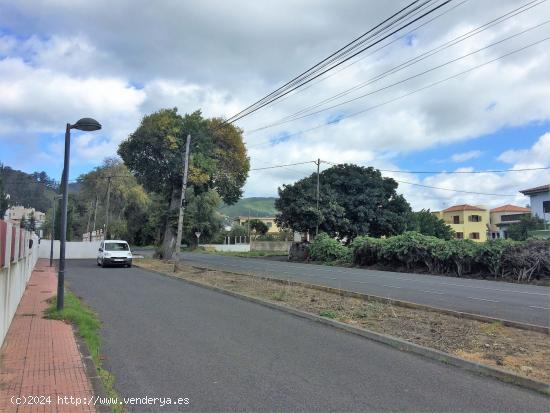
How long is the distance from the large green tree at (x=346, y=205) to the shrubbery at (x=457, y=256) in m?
8.77

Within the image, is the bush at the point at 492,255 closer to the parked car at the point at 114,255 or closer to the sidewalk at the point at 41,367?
the parked car at the point at 114,255

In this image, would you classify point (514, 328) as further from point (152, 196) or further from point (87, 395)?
point (152, 196)

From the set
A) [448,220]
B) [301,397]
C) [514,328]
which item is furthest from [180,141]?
[448,220]

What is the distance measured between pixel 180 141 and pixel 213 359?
30.1m

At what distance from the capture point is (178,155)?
36.2 metres

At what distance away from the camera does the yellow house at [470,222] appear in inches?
3489

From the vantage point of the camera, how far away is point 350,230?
4938 centimetres

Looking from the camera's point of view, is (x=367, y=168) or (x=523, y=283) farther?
(x=367, y=168)

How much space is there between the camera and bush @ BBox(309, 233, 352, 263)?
40.3 metres

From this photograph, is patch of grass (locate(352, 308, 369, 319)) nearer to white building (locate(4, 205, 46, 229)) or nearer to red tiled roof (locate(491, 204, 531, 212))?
white building (locate(4, 205, 46, 229))

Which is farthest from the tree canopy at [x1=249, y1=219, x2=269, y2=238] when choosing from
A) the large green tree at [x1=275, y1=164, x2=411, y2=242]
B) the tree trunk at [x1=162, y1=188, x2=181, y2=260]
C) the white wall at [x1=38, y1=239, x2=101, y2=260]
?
the tree trunk at [x1=162, y1=188, x2=181, y2=260]

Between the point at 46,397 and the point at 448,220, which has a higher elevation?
the point at 448,220

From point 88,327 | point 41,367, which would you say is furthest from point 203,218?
point 41,367

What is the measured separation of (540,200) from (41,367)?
6315 centimetres
